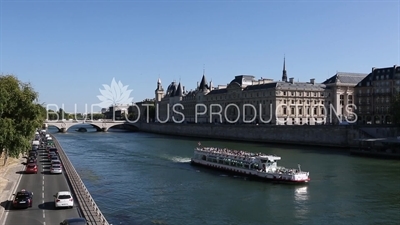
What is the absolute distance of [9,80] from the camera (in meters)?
39.1

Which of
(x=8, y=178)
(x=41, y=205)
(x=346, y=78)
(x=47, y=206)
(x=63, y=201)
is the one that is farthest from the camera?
(x=346, y=78)

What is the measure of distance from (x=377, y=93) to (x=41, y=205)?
8056 cm

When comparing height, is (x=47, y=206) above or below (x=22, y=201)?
below

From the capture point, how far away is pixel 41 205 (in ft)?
73.0

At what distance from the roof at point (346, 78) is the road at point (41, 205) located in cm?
7730

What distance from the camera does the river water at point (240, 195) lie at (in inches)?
948

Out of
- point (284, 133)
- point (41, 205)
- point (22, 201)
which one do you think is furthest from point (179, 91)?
point (22, 201)

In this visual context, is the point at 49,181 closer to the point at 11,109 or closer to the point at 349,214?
the point at 11,109

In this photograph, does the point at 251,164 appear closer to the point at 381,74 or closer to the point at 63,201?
the point at 63,201

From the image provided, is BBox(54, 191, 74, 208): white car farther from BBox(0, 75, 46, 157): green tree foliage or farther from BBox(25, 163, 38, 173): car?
BBox(25, 163, 38, 173): car

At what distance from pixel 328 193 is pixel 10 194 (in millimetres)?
20445

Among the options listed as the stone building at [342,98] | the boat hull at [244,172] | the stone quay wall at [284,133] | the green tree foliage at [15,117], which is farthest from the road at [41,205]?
the stone building at [342,98]

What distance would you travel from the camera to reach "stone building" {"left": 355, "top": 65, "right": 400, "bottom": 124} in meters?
85.4

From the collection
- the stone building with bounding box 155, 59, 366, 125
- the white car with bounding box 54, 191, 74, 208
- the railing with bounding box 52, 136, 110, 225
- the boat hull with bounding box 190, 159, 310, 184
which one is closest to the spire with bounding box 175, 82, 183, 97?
the stone building with bounding box 155, 59, 366, 125
